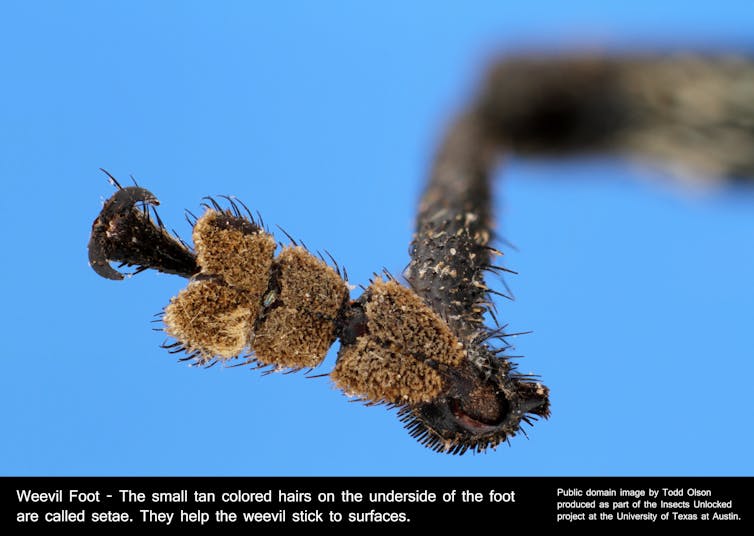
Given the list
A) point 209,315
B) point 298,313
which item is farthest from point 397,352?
point 209,315

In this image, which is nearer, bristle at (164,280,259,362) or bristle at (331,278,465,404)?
bristle at (164,280,259,362)

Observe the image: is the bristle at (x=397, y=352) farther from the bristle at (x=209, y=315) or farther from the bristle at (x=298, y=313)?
the bristle at (x=209, y=315)

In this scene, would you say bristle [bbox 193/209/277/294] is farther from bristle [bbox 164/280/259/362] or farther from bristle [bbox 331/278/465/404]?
bristle [bbox 331/278/465/404]

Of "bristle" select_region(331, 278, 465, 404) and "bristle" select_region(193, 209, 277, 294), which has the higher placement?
"bristle" select_region(193, 209, 277, 294)

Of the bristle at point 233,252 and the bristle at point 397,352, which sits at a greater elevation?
the bristle at point 233,252

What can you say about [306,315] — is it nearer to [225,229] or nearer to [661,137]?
[225,229]

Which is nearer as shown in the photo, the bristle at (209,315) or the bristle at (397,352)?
the bristle at (209,315)

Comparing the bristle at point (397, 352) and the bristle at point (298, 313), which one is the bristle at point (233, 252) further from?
the bristle at point (397, 352)

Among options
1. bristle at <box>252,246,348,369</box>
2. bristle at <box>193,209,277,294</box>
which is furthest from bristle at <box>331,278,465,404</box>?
bristle at <box>193,209,277,294</box>

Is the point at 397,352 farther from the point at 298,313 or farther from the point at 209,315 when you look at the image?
the point at 209,315

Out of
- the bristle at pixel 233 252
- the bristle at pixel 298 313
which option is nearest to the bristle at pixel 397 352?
the bristle at pixel 298 313

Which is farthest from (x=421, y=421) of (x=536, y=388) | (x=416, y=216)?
(x=416, y=216)
